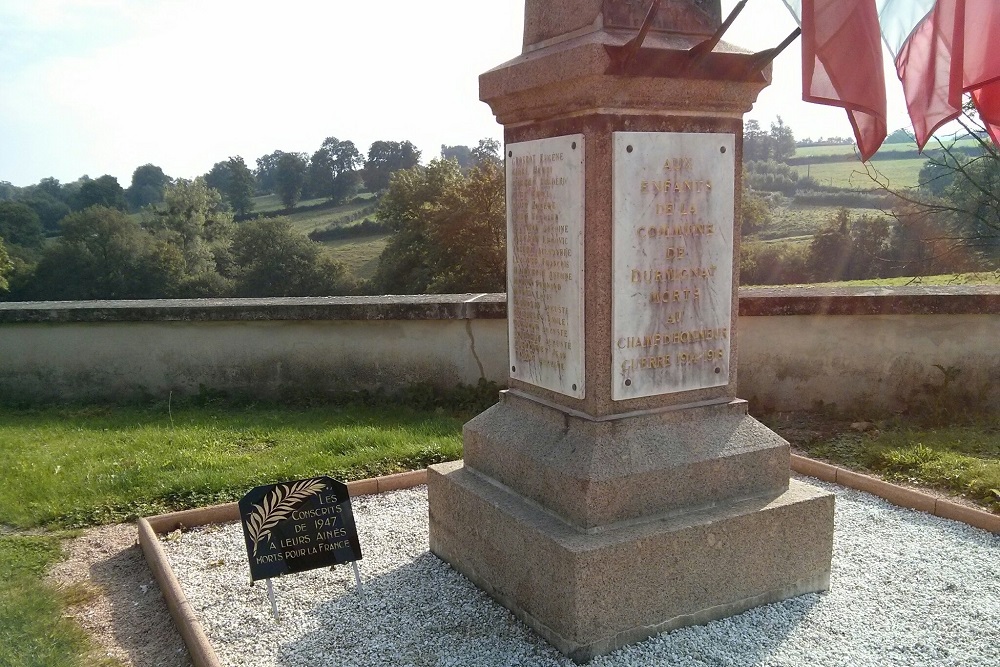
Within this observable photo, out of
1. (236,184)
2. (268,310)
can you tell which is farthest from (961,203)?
(236,184)

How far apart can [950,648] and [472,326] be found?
4530 millimetres

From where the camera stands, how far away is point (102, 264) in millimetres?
40031

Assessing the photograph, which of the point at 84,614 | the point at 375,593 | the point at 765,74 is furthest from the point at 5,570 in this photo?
the point at 765,74

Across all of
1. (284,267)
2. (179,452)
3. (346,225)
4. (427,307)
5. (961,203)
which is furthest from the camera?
(346,225)

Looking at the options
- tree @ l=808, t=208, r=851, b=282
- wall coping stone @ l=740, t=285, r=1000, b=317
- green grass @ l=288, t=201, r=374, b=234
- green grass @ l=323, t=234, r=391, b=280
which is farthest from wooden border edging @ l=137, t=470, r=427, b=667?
green grass @ l=288, t=201, r=374, b=234

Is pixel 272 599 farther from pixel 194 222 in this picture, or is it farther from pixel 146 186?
pixel 146 186

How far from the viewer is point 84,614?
11.8 ft

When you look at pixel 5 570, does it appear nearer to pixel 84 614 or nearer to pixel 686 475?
pixel 84 614

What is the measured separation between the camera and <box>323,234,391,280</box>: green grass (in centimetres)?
4291

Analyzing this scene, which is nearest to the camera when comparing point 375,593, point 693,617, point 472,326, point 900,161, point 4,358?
point 693,617

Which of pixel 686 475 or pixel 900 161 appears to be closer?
pixel 686 475

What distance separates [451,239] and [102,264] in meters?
23.0

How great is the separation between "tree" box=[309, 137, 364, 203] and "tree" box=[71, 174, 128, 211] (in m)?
14.0

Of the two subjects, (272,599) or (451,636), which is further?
(272,599)
